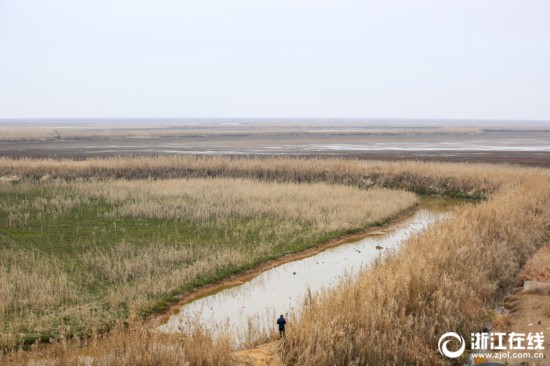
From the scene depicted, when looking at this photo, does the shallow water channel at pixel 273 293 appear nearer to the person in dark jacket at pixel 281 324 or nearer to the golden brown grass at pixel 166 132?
the person in dark jacket at pixel 281 324

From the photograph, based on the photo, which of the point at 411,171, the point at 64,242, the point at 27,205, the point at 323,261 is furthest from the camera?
the point at 411,171

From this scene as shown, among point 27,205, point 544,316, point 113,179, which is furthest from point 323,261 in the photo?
point 113,179

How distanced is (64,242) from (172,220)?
16.6ft

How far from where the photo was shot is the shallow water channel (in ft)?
33.1

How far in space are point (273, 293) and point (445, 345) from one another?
5.06 m

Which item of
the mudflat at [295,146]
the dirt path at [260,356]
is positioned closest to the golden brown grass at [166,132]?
the mudflat at [295,146]

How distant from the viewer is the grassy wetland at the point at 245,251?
7930 millimetres

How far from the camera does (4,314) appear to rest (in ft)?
34.3

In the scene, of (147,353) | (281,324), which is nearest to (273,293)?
(281,324)

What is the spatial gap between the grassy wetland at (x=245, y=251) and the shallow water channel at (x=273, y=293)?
0.91 meters

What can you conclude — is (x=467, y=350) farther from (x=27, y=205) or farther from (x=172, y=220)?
(x=27, y=205)

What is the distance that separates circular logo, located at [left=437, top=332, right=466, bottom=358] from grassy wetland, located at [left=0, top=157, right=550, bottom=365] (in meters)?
0.16

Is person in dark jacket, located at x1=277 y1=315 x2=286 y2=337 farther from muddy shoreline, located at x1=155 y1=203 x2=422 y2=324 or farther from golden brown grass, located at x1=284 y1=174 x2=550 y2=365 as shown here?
muddy shoreline, located at x1=155 y1=203 x2=422 y2=324

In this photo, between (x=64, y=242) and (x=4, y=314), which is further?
(x=64, y=242)
